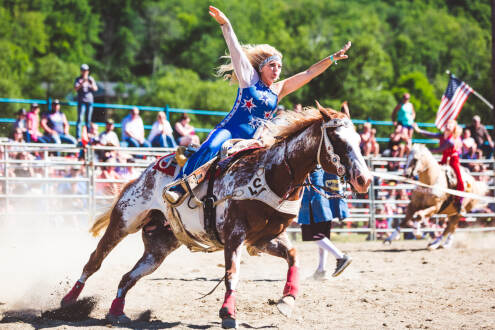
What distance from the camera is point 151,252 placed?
6355 millimetres

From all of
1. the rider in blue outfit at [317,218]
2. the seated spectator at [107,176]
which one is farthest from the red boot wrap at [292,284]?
the seated spectator at [107,176]

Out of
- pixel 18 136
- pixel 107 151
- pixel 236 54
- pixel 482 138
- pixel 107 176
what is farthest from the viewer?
pixel 482 138

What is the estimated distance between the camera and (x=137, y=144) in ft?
46.3

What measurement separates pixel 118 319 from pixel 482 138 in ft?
Result: 46.0

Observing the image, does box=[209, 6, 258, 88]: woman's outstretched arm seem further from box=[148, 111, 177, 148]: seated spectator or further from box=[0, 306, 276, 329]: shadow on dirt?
box=[148, 111, 177, 148]: seated spectator

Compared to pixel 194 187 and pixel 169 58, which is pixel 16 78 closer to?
pixel 169 58

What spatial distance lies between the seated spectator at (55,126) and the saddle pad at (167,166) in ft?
25.4

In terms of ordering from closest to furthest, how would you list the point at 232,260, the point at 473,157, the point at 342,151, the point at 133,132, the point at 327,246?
the point at 342,151 < the point at 232,260 < the point at 327,246 < the point at 133,132 < the point at 473,157

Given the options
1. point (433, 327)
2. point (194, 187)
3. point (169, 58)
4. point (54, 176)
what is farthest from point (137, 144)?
point (169, 58)

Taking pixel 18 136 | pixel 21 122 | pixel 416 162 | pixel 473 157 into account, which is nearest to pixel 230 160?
pixel 416 162

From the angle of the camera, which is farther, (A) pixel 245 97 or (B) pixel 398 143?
(B) pixel 398 143

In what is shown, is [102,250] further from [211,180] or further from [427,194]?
[427,194]

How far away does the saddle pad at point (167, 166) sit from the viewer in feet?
20.7

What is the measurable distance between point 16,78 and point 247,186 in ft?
189
